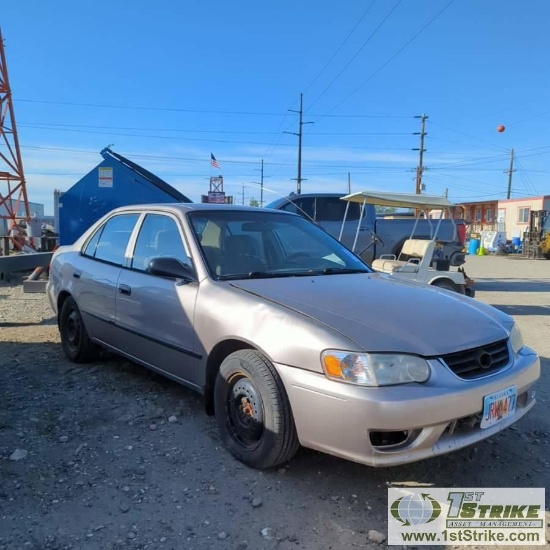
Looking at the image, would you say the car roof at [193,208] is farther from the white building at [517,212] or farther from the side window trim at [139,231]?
the white building at [517,212]

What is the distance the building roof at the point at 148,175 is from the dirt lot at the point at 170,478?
236 inches

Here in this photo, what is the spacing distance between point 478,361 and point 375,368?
0.65 meters

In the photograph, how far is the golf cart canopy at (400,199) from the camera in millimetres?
8258

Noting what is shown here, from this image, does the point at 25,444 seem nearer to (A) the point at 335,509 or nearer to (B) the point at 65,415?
(B) the point at 65,415

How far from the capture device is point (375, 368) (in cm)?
241

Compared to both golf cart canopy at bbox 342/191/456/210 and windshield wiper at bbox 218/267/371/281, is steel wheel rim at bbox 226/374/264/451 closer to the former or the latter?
windshield wiper at bbox 218/267/371/281

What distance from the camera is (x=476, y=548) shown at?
2.33 metres

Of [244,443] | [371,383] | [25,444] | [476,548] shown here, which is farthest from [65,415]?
[476,548]

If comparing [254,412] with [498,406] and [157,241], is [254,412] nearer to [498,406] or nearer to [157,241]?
[498,406]

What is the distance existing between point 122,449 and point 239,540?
46.1 inches

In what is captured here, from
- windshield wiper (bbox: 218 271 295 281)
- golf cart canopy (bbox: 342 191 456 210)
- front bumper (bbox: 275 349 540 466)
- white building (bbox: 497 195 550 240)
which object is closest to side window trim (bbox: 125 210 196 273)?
windshield wiper (bbox: 218 271 295 281)

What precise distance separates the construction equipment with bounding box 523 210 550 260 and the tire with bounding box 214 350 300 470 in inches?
1065

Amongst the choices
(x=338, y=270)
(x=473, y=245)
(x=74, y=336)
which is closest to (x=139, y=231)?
(x=74, y=336)

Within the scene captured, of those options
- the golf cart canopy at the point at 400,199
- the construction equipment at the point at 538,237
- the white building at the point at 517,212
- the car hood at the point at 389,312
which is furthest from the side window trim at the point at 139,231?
the white building at the point at 517,212
